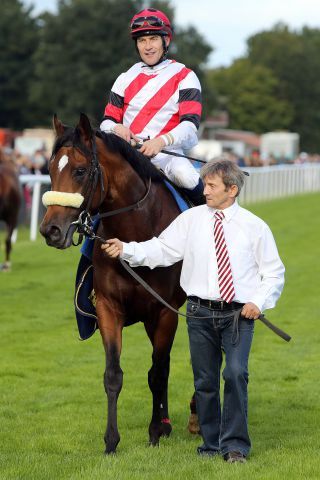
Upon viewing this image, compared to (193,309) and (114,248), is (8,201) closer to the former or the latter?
(114,248)

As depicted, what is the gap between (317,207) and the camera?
28.6 m

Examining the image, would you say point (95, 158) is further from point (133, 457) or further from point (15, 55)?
point (15, 55)

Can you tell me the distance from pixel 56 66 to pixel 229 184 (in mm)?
62071

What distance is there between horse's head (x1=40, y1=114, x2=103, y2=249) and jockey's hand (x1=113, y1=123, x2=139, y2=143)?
528mm

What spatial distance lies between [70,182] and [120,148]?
0.53 m

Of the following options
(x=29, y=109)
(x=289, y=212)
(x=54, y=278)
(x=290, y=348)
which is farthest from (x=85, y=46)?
(x=290, y=348)

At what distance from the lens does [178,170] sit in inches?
244

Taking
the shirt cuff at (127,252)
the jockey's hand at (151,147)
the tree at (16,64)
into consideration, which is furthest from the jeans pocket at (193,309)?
the tree at (16,64)

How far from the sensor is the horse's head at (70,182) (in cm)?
519

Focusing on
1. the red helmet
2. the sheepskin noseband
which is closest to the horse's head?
the sheepskin noseband

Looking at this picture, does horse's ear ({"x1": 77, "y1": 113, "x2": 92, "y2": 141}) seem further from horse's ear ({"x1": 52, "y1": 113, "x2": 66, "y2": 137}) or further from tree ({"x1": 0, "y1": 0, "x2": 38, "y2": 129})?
tree ({"x1": 0, "y1": 0, "x2": 38, "y2": 129})

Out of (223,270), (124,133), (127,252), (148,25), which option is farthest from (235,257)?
(148,25)

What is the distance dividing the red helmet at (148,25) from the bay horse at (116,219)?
0.87 meters

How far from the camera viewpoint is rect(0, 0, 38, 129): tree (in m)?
71.5
